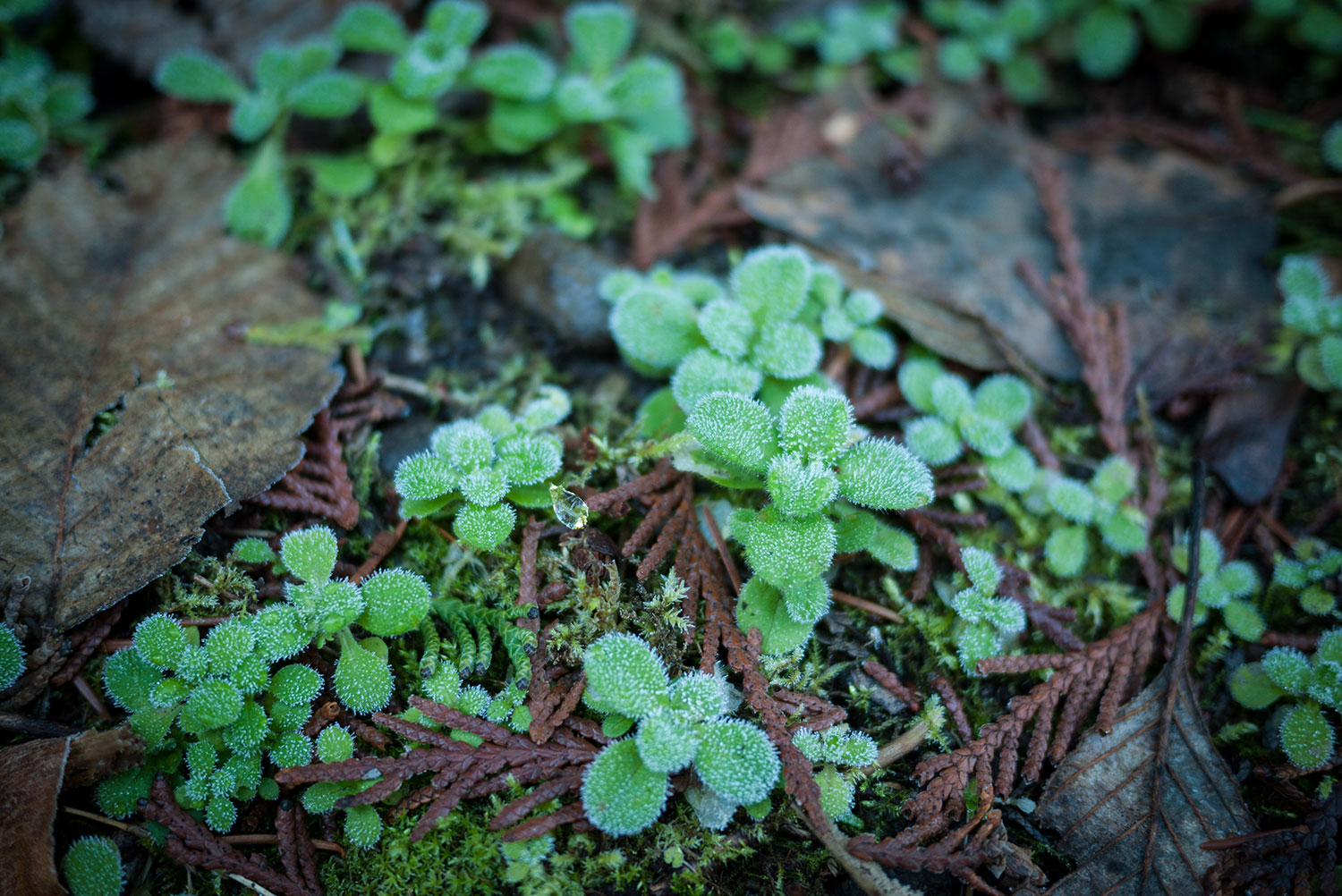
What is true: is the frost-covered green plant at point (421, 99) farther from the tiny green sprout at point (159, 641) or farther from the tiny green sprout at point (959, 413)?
the tiny green sprout at point (159, 641)

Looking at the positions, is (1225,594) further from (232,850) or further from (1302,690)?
(232,850)

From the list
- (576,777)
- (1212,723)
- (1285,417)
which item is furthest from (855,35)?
(576,777)

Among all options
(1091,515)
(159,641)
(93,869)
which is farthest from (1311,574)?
(93,869)

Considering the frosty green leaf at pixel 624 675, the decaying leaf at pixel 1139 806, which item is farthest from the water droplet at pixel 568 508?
the decaying leaf at pixel 1139 806

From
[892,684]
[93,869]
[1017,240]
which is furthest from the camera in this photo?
[1017,240]

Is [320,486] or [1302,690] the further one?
[320,486]

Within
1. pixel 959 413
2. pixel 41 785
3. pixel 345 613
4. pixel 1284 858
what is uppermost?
pixel 959 413

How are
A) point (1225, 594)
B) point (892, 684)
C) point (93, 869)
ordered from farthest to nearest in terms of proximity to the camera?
1. point (1225, 594)
2. point (892, 684)
3. point (93, 869)

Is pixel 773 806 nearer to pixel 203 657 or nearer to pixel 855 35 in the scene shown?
pixel 203 657

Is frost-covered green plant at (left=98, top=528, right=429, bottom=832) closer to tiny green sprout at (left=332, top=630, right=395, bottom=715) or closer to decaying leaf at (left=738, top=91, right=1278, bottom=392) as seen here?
tiny green sprout at (left=332, top=630, right=395, bottom=715)
